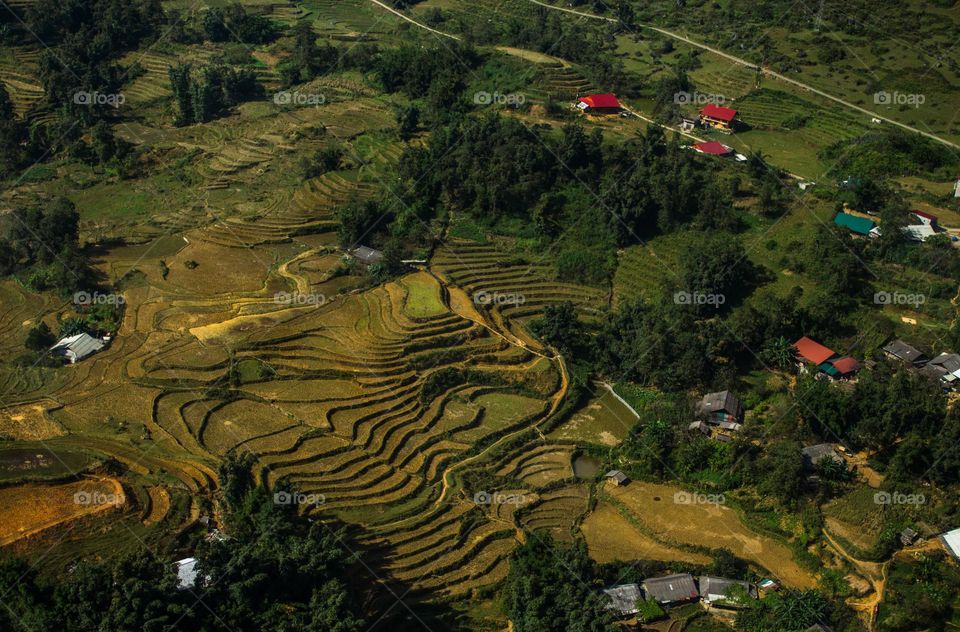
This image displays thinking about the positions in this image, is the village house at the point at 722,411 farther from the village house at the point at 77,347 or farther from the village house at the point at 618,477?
the village house at the point at 77,347

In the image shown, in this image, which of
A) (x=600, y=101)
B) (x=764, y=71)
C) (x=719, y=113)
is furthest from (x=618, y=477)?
(x=764, y=71)

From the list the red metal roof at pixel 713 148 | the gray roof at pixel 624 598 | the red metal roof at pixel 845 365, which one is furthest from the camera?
A: the red metal roof at pixel 713 148

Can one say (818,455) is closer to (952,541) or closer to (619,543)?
(952,541)

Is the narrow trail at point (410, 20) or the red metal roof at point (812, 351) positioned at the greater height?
the narrow trail at point (410, 20)

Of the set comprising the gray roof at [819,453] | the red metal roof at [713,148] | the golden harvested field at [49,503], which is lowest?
the gray roof at [819,453]

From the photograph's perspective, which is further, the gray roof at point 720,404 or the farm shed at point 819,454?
the gray roof at point 720,404

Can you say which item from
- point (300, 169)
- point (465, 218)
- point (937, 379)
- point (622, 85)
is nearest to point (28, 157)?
point (300, 169)

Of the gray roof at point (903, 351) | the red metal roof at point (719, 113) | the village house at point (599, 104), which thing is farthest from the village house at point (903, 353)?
the village house at point (599, 104)

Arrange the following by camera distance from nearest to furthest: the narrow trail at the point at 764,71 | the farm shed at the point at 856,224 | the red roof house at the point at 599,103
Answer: the farm shed at the point at 856,224, the narrow trail at the point at 764,71, the red roof house at the point at 599,103
